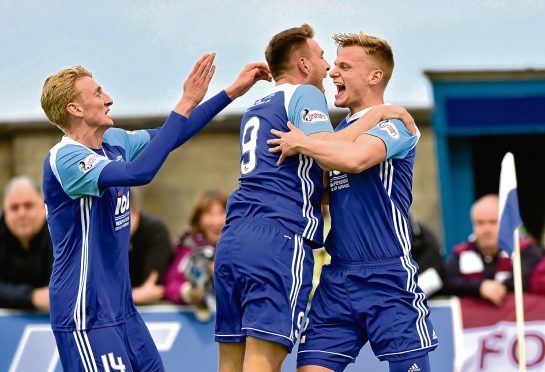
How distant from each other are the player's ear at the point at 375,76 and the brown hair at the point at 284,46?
1.28 ft

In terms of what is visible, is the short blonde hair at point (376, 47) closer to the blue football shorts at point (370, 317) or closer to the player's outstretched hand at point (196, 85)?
the player's outstretched hand at point (196, 85)

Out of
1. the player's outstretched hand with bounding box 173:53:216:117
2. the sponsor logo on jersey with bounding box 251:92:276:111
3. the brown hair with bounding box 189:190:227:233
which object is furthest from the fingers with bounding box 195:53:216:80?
the brown hair with bounding box 189:190:227:233

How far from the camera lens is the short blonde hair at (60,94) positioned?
7.00m

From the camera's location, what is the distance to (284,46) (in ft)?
23.5

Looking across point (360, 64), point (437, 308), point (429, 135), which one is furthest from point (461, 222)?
point (360, 64)

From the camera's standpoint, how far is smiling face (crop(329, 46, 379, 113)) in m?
7.18

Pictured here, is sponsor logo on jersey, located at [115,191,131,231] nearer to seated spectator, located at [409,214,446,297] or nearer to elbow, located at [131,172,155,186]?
elbow, located at [131,172,155,186]

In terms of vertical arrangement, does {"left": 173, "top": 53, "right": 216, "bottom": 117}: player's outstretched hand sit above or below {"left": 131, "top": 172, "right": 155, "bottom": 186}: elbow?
above

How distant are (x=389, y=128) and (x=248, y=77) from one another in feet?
3.15

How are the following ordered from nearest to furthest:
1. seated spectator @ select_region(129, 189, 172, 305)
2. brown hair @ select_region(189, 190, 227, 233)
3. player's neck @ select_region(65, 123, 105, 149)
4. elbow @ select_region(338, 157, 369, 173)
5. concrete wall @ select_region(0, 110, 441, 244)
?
elbow @ select_region(338, 157, 369, 173)
player's neck @ select_region(65, 123, 105, 149)
seated spectator @ select_region(129, 189, 172, 305)
brown hair @ select_region(189, 190, 227, 233)
concrete wall @ select_region(0, 110, 441, 244)

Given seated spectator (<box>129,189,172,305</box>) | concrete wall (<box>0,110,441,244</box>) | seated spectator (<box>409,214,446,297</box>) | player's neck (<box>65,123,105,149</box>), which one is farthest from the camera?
concrete wall (<box>0,110,441,244</box>)

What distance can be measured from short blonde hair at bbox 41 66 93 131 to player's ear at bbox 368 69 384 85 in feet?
5.20

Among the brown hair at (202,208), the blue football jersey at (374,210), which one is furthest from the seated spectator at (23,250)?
the blue football jersey at (374,210)

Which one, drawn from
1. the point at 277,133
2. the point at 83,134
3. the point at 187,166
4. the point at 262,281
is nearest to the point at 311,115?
the point at 277,133
